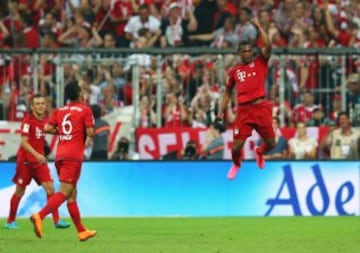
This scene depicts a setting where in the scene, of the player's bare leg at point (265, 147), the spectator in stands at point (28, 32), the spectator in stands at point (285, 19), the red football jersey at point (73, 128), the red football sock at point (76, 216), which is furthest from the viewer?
the spectator in stands at point (28, 32)

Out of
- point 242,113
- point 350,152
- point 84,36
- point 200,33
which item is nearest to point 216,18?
point 200,33

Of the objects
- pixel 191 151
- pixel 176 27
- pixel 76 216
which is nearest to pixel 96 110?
pixel 191 151

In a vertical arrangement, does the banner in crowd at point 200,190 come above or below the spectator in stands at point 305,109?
below

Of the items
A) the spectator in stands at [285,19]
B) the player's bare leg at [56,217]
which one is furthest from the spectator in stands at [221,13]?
the player's bare leg at [56,217]

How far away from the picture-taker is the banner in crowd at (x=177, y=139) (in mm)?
24281

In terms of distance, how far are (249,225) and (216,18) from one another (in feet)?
29.3

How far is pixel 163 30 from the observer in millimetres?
27297

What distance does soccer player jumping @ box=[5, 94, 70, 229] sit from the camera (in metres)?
18.8

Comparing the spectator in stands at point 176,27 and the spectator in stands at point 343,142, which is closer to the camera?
the spectator in stands at point 343,142

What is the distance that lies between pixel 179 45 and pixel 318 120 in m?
4.17

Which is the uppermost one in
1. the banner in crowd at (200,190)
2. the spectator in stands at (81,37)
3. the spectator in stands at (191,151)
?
the spectator in stands at (81,37)

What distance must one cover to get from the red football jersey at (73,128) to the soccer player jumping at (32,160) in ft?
8.04

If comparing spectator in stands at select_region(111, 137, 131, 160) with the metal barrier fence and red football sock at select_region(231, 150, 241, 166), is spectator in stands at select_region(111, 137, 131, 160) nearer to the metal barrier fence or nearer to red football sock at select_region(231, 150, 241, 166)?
the metal barrier fence

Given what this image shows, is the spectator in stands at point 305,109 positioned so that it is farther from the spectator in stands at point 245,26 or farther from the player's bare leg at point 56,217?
the player's bare leg at point 56,217
